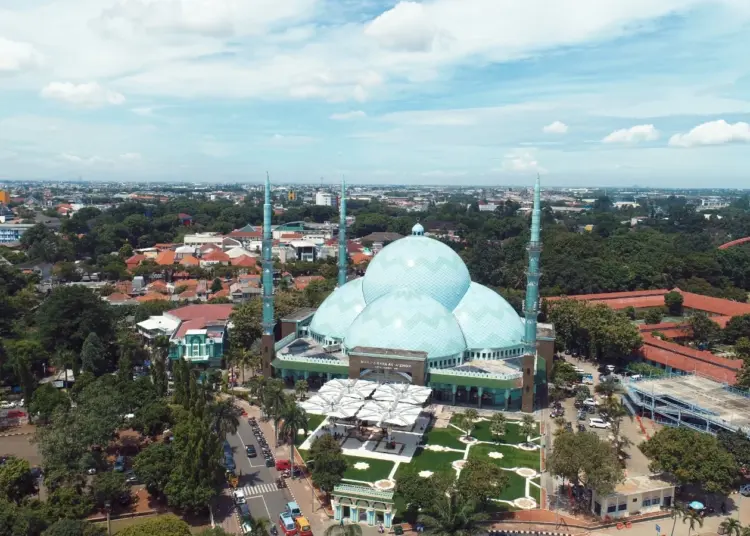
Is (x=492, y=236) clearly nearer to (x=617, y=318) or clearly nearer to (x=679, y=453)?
(x=617, y=318)

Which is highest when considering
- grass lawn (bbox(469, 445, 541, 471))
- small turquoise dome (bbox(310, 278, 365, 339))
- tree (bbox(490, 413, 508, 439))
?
small turquoise dome (bbox(310, 278, 365, 339))

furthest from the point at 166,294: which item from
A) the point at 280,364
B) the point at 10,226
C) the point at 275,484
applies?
the point at 10,226

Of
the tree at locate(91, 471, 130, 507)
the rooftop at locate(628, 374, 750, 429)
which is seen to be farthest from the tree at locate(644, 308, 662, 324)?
the tree at locate(91, 471, 130, 507)

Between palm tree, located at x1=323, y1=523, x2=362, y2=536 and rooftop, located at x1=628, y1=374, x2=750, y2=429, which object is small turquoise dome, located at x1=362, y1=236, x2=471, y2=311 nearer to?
rooftop, located at x1=628, y1=374, x2=750, y2=429

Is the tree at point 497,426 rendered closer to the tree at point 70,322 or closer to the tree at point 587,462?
the tree at point 587,462

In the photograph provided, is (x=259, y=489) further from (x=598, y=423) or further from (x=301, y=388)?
(x=598, y=423)

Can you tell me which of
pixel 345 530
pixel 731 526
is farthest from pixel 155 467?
pixel 731 526
